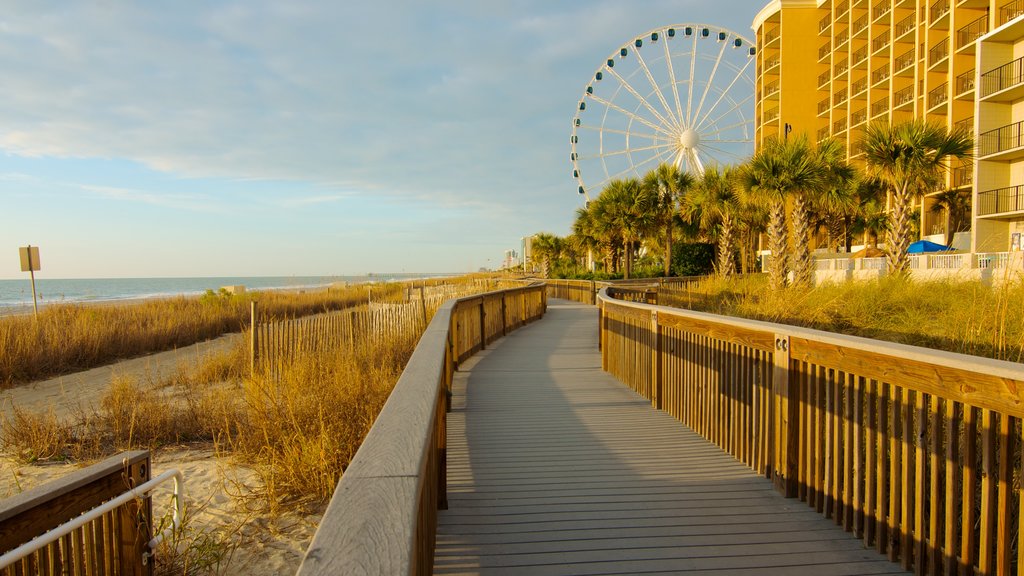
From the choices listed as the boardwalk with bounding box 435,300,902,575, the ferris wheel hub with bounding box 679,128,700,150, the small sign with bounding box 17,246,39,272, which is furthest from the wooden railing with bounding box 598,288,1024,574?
the ferris wheel hub with bounding box 679,128,700,150

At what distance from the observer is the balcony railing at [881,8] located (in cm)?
4325

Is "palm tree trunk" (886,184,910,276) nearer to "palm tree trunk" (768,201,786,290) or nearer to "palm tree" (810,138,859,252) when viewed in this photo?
A: "palm tree" (810,138,859,252)

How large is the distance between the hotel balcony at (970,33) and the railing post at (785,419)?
41414 millimetres

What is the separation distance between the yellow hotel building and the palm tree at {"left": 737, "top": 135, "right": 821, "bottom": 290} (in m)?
6.04

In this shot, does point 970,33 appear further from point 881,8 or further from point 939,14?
point 881,8

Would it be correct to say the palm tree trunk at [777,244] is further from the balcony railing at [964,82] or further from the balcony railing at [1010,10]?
the balcony railing at [964,82]

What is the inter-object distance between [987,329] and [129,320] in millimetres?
20454

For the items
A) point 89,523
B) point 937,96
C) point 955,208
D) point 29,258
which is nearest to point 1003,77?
point 955,208

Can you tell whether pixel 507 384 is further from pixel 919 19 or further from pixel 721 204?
pixel 919 19

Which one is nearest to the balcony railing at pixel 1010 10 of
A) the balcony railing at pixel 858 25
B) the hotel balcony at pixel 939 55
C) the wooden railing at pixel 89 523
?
the hotel balcony at pixel 939 55

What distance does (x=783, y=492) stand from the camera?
4066mm

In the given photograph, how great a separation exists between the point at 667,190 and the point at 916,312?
2788 cm

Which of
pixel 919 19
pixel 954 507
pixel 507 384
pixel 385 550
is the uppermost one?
pixel 919 19

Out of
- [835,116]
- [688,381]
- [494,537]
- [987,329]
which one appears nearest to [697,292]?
[987,329]
